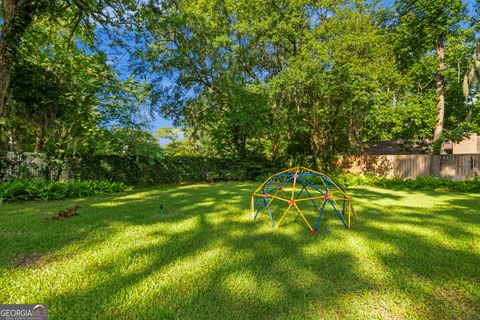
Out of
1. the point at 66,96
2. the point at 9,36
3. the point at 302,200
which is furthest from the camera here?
the point at 66,96

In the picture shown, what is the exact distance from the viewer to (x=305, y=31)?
11766 millimetres

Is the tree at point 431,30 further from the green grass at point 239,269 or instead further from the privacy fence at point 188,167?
the green grass at point 239,269

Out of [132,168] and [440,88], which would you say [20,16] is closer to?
[132,168]

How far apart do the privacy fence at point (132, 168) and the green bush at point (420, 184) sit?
497 cm

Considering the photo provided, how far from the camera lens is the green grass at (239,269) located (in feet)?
5.63

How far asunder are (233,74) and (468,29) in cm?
1269

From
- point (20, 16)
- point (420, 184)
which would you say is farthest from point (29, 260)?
point (420, 184)

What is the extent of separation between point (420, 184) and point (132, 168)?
13.3 meters

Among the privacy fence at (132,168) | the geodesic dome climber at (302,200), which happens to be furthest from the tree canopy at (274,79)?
the geodesic dome climber at (302,200)

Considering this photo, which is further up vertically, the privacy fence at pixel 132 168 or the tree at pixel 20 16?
the tree at pixel 20 16

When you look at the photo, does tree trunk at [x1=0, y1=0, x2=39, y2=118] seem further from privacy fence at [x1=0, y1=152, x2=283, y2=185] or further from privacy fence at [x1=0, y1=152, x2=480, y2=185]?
privacy fence at [x1=0, y1=152, x2=480, y2=185]

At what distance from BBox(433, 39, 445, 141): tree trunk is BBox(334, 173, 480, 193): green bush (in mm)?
3423

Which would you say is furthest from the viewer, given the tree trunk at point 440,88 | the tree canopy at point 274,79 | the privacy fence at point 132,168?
the tree trunk at point 440,88

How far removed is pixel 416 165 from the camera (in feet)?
38.3
